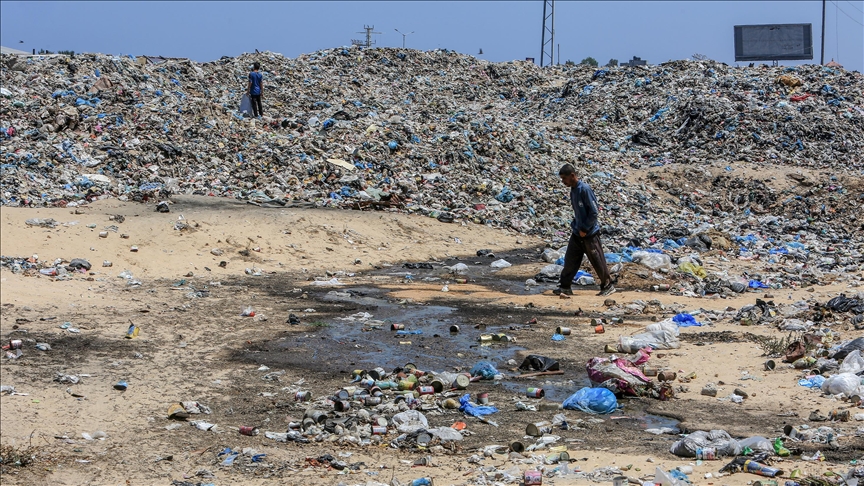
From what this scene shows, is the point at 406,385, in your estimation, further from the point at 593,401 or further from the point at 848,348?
the point at 848,348

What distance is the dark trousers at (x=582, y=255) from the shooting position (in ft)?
27.0

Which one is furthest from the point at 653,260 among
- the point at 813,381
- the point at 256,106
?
the point at 256,106

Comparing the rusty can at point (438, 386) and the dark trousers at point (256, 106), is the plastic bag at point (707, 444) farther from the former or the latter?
the dark trousers at point (256, 106)

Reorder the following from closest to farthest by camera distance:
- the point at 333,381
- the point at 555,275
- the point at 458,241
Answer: the point at 333,381
the point at 555,275
the point at 458,241

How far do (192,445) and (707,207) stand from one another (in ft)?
41.9

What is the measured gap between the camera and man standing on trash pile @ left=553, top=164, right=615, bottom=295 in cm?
810

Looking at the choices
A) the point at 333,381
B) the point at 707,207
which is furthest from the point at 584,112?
the point at 333,381

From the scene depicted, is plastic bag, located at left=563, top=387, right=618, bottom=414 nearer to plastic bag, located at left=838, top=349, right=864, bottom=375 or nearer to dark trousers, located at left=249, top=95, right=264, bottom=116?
plastic bag, located at left=838, top=349, right=864, bottom=375

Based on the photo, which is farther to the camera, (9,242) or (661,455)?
(9,242)

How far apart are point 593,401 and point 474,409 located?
67 centimetres

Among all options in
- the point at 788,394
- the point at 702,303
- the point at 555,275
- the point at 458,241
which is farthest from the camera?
the point at 458,241

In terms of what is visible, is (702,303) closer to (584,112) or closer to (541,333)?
(541,333)

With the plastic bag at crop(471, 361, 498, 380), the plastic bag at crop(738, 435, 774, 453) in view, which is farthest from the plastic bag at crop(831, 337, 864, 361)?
the plastic bag at crop(471, 361, 498, 380)

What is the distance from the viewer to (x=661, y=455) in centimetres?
404
